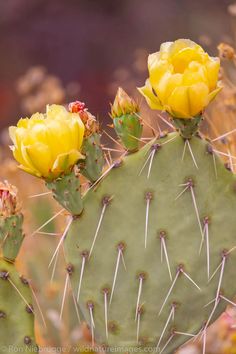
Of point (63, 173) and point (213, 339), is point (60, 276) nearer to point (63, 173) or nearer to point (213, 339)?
point (213, 339)

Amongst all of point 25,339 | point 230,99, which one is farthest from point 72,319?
point 25,339

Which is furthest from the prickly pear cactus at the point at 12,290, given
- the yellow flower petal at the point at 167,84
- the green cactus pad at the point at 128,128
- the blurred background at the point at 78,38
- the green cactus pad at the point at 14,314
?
the blurred background at the point at 78,38

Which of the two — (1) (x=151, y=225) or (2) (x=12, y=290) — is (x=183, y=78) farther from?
(2) (x=12, y=290)

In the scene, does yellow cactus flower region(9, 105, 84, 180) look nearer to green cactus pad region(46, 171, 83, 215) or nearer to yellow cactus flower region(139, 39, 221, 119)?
green cactus pad region(46, 171, 83, 215)

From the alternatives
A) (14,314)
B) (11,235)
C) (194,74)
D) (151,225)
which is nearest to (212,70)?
(194,74)

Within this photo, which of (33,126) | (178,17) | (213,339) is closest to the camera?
(33,126)

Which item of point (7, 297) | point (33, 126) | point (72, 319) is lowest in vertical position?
point (72, 319)

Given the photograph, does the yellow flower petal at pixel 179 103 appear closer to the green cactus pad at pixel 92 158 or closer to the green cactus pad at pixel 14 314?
the green cactus pad at pixel 92 158
